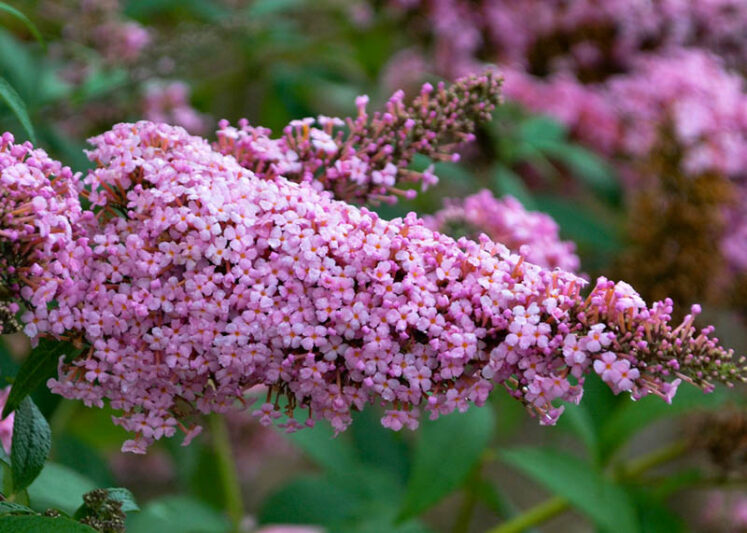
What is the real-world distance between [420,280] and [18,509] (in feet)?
0.97

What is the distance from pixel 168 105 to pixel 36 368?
84 cm

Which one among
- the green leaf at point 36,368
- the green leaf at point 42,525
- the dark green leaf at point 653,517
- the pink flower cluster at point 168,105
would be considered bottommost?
the green leaf at point 42,525

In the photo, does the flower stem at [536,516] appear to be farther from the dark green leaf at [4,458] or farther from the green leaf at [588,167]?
the dark green leaf at [4,458]

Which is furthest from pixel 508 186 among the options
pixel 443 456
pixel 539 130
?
pixel 443 456

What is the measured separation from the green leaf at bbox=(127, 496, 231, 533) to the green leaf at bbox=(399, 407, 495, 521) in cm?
28

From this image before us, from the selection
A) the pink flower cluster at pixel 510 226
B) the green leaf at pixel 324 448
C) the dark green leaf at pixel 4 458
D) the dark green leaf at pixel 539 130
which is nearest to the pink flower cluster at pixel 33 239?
the dark green leaf at pixel 4 458

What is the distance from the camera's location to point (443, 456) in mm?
1121

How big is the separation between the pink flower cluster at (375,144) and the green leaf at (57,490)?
1.17 feet

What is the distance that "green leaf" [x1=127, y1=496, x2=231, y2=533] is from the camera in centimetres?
120

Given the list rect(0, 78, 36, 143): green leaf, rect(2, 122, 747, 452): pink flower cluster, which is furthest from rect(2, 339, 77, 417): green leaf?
rect(0, 78, 36, 143): green leaf

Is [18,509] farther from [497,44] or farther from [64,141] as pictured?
[497,44]

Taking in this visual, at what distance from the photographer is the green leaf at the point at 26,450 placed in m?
0.67

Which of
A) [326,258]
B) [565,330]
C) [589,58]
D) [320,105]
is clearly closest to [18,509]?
[326,258]

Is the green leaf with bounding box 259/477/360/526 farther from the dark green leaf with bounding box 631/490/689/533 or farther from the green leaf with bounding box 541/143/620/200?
the green leaf with bounding box 541/143/620/200
